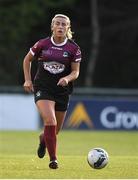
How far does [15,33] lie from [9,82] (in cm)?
304

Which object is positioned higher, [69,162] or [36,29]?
[69,162]

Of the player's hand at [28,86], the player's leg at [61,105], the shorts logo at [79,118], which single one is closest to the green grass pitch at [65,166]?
the player's leg at [61,105]

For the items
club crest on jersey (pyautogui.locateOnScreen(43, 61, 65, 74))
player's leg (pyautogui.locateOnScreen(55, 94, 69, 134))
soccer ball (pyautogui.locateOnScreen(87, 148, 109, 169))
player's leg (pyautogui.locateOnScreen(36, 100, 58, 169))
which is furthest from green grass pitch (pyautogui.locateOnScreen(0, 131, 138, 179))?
club crest on jersey (pyautogui.locateOnScreen(43, 61, 65, 74))

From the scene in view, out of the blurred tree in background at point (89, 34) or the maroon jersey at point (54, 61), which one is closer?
the maroon jersey at point (54, 61)

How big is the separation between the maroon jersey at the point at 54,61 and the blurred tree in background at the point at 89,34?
3116 centimetres

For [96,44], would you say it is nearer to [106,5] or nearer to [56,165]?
[106,5]

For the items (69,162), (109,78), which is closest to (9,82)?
(109,78)

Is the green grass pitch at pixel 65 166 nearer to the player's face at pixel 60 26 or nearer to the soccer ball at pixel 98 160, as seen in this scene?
the soccer ball at pixel 98 160

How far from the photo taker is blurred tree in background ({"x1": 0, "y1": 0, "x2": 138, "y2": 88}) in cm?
4553

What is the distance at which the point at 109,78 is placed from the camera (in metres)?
46.7

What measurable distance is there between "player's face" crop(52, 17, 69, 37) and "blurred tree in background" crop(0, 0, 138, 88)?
1236 inches

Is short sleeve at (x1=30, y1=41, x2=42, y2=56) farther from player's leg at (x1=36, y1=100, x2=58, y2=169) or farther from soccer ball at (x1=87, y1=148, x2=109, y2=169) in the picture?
soccer ball at (x1=87, y1=148, x2=109, y2=169)

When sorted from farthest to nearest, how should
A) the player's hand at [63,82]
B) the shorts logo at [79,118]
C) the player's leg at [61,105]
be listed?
the shorts logo at [79,118] < the player's leg at [61,105] < the player's hand at [63,82]

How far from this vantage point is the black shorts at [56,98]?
43.0 ft
